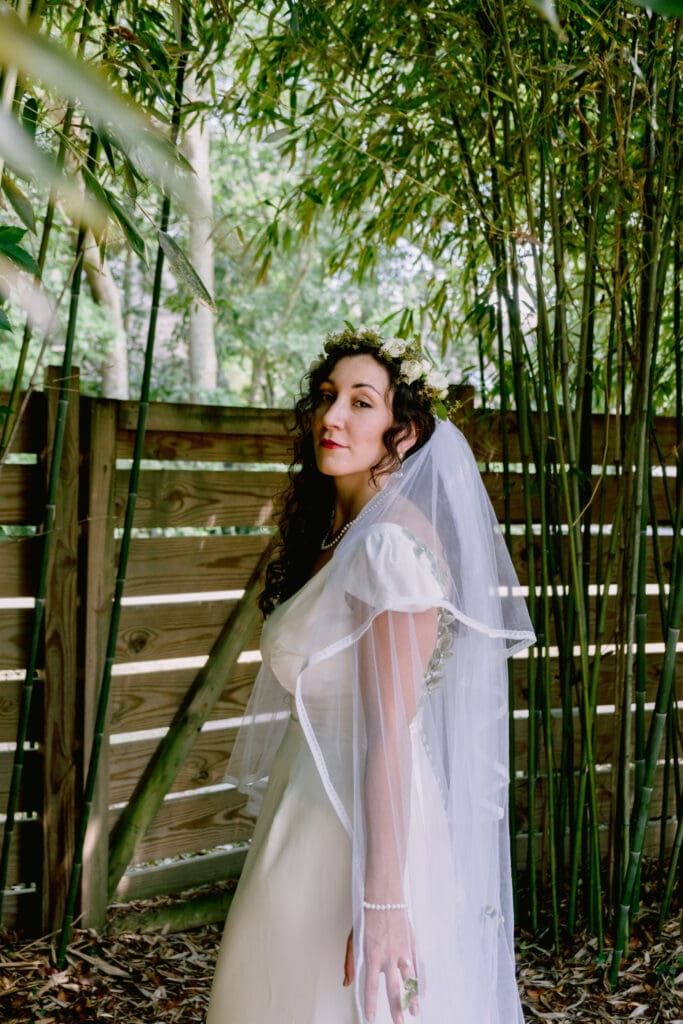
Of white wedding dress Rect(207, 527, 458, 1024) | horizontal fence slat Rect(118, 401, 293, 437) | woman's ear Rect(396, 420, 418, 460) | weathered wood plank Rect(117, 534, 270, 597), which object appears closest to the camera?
white wedding dress Rect(207, 527, 458, 1024)

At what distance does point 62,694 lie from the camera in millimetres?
2408

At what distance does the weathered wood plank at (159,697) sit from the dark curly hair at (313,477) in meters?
0.76

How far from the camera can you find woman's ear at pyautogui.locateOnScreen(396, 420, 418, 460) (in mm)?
1600

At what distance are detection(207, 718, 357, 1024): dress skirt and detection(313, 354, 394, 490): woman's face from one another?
1.46 feet

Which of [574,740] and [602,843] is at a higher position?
[574,740]

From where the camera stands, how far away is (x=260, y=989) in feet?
4.69

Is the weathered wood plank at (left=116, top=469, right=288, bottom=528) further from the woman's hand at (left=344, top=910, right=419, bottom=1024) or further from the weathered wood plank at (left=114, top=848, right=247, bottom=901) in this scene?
the woman's hand at (left=344, top=910, right=419, bottom=1024)

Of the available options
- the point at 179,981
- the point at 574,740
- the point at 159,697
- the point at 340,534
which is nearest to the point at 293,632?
the point at 340,534

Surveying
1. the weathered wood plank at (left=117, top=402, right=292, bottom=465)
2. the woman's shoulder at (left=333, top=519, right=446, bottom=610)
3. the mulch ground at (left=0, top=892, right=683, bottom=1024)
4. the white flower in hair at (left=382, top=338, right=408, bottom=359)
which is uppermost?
the white flower in hair at (left=382, top=338, right=408, bottom=359)

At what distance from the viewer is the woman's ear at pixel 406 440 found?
160cm

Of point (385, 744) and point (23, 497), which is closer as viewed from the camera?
point (385, 744)

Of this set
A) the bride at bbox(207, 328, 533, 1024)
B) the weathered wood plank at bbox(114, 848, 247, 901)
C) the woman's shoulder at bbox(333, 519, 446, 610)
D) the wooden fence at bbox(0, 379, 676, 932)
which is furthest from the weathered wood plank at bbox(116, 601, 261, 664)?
the woman's shoulder at bbox(333, 519, 446, 610)

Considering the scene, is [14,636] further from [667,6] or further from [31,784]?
[667,6]

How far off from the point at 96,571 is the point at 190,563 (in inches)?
10.7
